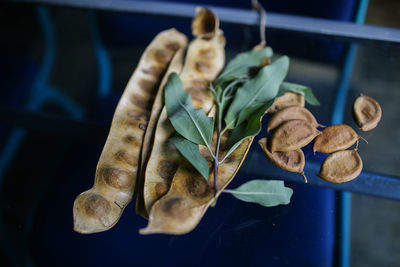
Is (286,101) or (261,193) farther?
(286,101)

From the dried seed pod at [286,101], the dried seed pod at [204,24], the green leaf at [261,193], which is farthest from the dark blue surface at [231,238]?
the dried seed pod at [204,24]

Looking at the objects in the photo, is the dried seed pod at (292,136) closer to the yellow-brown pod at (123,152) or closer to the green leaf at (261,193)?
the green leaf at (261,193)

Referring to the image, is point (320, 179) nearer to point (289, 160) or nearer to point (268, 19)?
point (289, 160)

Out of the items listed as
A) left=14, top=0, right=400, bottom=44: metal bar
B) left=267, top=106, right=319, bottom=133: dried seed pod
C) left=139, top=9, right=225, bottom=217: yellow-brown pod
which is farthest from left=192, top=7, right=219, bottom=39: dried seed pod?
left=267, top=106, right=319, bottom=133: dried seed pod

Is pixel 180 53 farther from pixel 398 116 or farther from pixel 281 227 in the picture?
pixel 398 116

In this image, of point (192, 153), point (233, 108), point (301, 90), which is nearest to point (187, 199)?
point (192, 153)

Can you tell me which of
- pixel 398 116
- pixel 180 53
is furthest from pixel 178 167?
pixel 398 116
